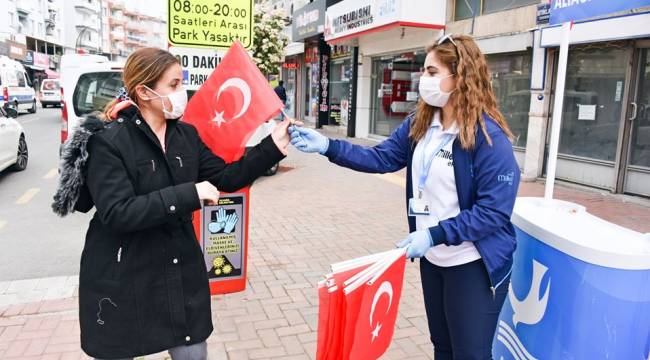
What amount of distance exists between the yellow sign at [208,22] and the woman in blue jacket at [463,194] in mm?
2782

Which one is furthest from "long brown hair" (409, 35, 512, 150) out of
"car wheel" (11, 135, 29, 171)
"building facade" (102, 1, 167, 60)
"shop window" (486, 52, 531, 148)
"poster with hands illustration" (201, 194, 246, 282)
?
"building facade" (102, 1, 167, 60)

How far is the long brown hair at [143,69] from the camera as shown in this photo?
2.20 meters

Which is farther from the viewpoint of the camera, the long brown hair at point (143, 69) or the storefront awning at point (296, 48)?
the storefront awning at point (296, 48)

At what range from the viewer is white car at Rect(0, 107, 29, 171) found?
9.59 metres

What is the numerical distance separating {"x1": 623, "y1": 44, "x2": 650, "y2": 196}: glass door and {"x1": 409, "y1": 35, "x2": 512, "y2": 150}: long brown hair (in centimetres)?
710

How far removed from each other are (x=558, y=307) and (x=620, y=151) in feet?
23.5

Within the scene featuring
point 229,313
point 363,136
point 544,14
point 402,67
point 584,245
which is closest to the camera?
point 584,245

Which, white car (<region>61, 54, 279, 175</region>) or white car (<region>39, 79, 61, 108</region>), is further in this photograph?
white car (<region>39, 79, 61, 108</region>)

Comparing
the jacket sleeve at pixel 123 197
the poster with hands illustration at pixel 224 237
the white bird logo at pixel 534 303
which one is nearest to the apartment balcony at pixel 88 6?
the poster with hands illustration at pixel 224 237

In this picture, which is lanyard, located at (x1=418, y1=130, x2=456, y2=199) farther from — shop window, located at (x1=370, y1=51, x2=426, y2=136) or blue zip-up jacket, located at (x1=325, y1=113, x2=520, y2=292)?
shop window, located at (x1=370, y1=51, x2=426, y2=136)

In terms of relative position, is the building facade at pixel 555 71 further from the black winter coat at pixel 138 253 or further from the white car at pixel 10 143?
Answer: the white car at pixel 10 143

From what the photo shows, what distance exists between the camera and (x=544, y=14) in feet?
29.6

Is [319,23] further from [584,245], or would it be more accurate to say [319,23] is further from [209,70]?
[584,245]

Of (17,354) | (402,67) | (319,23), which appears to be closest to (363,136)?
(402,67)
